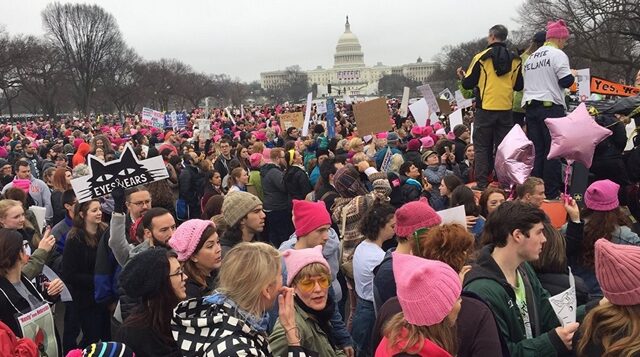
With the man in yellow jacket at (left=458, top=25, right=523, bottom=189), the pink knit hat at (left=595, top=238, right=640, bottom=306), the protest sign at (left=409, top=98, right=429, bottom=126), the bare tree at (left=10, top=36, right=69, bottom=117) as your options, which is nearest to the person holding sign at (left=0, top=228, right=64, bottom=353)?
the pink knit hat at (left=595, top=238, right=640, bottom=306)

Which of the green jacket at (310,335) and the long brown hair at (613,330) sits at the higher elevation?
the long brown hair at (613,330)

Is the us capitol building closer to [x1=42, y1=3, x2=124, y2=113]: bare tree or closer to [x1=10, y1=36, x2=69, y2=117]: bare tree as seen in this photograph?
[x1=42, y1=3, x2=124, y2=113]: bare tree

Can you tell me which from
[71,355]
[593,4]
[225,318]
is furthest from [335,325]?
[593,4]

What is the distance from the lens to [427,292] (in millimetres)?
2537

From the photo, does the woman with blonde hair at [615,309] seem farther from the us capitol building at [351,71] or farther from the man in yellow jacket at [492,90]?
the us capitol building at [351,71]

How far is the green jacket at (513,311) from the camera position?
2979 mm

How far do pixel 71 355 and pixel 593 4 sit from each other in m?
39.1

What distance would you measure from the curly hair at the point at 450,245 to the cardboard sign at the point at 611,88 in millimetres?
7220

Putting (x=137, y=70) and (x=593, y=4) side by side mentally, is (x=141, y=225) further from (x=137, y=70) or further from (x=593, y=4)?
(x=137, y=70)

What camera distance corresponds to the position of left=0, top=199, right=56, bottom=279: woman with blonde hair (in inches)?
192

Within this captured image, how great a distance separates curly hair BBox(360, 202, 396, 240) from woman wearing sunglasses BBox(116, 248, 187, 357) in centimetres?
178

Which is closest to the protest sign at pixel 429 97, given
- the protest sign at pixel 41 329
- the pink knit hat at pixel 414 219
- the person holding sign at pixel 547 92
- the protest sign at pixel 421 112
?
the protest sign at pixel 421 112

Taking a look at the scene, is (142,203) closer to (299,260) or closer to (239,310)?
(299,260)

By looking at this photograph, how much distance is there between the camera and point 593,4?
117 feet
